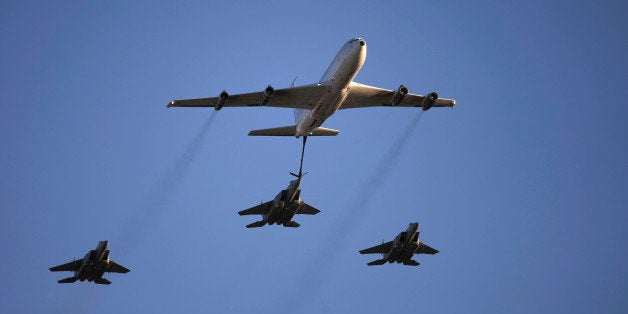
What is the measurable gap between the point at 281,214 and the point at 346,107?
12.3 meters

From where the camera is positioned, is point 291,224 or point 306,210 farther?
point 291,224

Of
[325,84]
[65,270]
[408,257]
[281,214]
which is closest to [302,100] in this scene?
[325,84]

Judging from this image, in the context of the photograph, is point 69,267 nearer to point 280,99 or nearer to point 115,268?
point 115,268

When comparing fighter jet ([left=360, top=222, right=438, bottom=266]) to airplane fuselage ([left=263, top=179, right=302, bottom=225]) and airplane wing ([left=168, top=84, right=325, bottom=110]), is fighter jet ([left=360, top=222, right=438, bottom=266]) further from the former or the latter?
airplane wing ([left=168, top=84, right=325, bottom=110])

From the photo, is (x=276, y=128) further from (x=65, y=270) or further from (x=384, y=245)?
(x=65, y=270)

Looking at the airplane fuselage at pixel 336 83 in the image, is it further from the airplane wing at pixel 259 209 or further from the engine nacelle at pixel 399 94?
the airplane wing at pixel 259 209

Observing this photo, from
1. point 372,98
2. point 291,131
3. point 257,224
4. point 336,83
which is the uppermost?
point 372,98

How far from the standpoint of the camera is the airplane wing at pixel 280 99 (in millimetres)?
90625

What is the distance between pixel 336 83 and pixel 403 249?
1935 centimetres

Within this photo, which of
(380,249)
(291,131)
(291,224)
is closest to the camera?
(291,131)

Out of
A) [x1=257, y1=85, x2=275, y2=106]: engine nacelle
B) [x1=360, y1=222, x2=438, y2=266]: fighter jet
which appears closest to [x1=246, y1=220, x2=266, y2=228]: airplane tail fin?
[x1=360, y1=222, x2=438, y2=266]: fighter jet

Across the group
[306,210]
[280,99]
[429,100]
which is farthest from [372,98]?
[306,210]

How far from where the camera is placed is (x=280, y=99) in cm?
9425

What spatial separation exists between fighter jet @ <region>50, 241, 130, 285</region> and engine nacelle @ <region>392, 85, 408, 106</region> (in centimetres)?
3035
